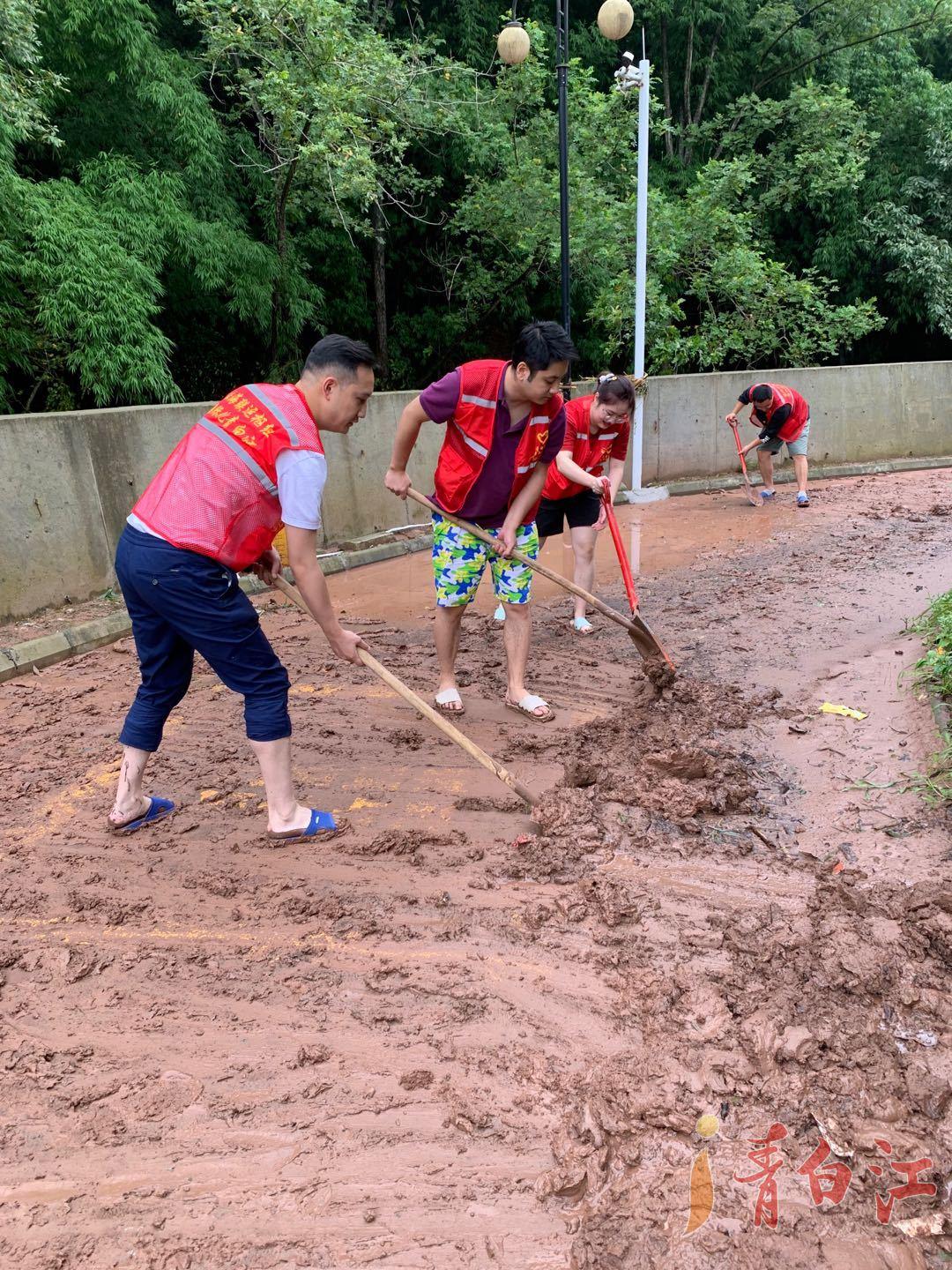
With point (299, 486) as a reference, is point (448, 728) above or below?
below

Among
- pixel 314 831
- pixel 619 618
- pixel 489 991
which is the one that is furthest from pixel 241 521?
pixel 619 618

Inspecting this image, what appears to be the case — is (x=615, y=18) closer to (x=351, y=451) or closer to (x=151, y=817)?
(x=351, y=451)

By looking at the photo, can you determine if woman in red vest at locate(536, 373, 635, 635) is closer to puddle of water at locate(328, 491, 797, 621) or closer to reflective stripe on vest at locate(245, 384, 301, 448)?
puddle of water at locate(328, 491, 797, 621)

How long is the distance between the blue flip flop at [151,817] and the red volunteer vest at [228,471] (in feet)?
3.63

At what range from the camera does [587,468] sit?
15.8 ft

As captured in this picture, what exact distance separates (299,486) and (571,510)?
262 centimetres

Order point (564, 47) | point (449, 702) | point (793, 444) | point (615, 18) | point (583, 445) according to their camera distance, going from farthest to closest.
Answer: point (793, 444) → point (564, 47) → point (615, 18) → point (583, 445) → point (449, 702)

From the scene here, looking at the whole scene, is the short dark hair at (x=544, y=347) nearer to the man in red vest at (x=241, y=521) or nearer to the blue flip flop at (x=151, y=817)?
the man in red vest at (x=241, y=521)

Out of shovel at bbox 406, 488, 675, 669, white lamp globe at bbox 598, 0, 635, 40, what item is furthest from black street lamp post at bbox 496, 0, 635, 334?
shovel at bbox 406, 488, 675, 669

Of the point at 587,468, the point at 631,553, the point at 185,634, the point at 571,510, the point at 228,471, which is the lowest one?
the point at 631,553

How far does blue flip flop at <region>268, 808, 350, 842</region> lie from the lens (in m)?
3.04

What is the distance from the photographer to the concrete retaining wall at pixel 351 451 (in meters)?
5.25

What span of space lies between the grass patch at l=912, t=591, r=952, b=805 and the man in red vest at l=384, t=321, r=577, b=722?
1583 millimetres

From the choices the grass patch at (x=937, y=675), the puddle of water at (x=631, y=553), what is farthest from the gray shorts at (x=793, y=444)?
the grass patch at (x=937, y=675)
